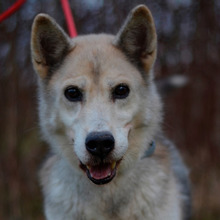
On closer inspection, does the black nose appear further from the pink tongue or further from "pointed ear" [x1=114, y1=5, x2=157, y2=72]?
"pointed ear" [x1=114, y1=5, x2=157, y2=72]

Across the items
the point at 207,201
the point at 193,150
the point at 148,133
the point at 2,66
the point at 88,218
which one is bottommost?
the point at 207,201

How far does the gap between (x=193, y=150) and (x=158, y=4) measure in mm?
2424

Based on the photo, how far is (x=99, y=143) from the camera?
2.45 metres

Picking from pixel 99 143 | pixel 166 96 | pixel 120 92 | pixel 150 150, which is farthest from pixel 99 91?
pixel 166 96

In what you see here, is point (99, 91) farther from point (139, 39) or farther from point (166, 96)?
point (166, 96)

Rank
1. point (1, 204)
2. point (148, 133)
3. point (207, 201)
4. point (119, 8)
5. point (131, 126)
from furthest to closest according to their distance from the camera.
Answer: point (207, 201)
point (1, 204)
point (119, 8)
point (148, 133)
point (131, 126)

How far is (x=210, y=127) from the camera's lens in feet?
21.6

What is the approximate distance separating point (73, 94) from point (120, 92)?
1.06 feet

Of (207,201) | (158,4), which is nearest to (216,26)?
(158,4)

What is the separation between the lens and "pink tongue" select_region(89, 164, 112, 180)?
2623 millimetres

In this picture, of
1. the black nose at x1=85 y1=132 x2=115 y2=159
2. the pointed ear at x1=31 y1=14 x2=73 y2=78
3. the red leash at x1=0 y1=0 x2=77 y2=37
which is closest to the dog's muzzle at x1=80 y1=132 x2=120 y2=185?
the black nose at x1=85 y1=132 x2=115 y2=159

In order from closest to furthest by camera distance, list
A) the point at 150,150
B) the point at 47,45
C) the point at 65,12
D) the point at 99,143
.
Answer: the point at 99,143 < the point at 47,45 < the point at 150,150 < the point at 65,12

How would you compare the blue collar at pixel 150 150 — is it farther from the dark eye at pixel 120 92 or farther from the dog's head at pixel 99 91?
the dark eye at pixel 120 92

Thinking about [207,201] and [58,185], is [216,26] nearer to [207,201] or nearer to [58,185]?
[207,201]
